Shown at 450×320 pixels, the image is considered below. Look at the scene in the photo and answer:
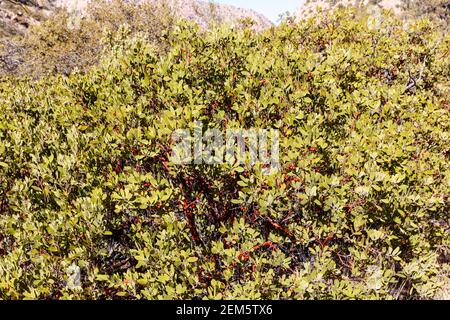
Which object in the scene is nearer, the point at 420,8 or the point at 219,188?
the point at 219,188

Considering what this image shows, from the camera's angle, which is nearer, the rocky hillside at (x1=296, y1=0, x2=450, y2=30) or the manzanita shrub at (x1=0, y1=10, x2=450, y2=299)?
the manzanita shrub at (x1=0, y1=10, x2=450, y2=299)

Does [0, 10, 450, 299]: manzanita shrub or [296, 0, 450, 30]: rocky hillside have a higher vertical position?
[296, 0, 450, 30]: rocky hillside

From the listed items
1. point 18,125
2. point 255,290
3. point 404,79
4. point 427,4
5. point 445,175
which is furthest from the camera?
point 427,4

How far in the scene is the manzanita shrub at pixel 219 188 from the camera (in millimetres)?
5285

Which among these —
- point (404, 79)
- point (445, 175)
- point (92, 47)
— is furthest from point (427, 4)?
point (445, 175)

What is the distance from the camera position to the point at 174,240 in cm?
552

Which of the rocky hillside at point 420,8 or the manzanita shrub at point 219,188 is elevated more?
the rocky hillside at point 420,8

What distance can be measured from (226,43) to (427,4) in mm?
108793

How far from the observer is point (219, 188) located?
604 centimetres

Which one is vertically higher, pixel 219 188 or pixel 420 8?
pixel 420 8

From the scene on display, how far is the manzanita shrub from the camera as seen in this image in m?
5.29

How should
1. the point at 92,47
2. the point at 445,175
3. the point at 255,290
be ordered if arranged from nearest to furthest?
the point at 255,290
the point at 445,175
the point at 92,47

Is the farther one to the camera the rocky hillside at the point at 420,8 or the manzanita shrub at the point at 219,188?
the rocky hillside at the point at 420,8

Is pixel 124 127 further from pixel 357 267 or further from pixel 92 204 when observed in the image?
pixel 357 267
